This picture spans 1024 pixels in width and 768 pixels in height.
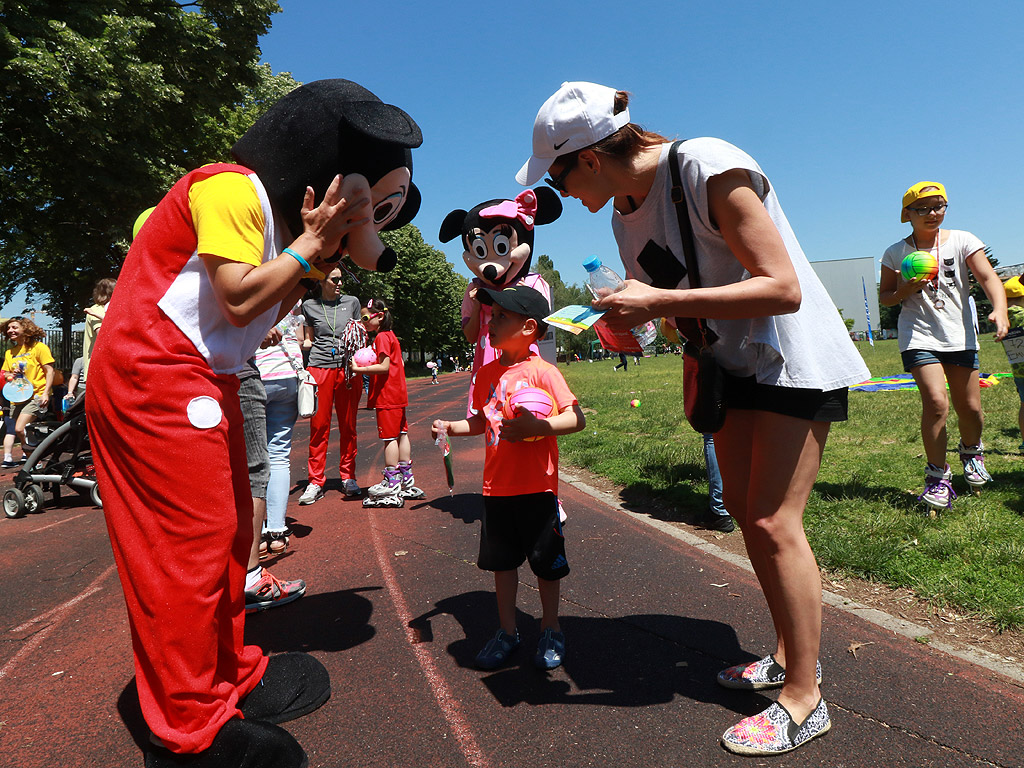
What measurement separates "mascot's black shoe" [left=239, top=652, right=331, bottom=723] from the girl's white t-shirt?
4.45 meters

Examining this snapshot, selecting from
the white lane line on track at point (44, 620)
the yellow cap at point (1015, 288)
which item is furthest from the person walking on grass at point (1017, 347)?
the white lane line on track at point (44, 620)

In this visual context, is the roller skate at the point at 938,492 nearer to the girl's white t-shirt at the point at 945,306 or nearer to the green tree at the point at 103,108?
the girl's white t-shirt at the point at 945,306

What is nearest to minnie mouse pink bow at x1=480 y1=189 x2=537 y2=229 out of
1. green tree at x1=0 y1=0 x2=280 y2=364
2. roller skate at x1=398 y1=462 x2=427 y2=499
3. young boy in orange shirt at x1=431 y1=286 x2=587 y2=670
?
young boy in orange shirt at x1=431 y1=286 x2=587 y2=670

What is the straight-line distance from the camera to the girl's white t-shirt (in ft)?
14.8

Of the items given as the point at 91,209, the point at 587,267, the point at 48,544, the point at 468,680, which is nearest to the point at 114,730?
the point at 468,680

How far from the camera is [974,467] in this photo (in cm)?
482

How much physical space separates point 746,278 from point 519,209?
240 centimetres

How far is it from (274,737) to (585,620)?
65.3 inches

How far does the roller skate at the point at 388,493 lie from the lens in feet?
19.5

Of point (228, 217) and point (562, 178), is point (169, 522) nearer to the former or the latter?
point (228, 217)

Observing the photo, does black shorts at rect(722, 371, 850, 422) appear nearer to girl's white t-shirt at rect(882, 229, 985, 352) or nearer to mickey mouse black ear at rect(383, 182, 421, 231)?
mickey mouse black ear at rect(383, 182, 421, 231)

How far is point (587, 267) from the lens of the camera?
8.21ft

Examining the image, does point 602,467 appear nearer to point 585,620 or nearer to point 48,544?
point 585,620

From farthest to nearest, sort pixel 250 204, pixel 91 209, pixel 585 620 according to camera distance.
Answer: pixel 91 209, pixel 585 620, pixel 250 204
